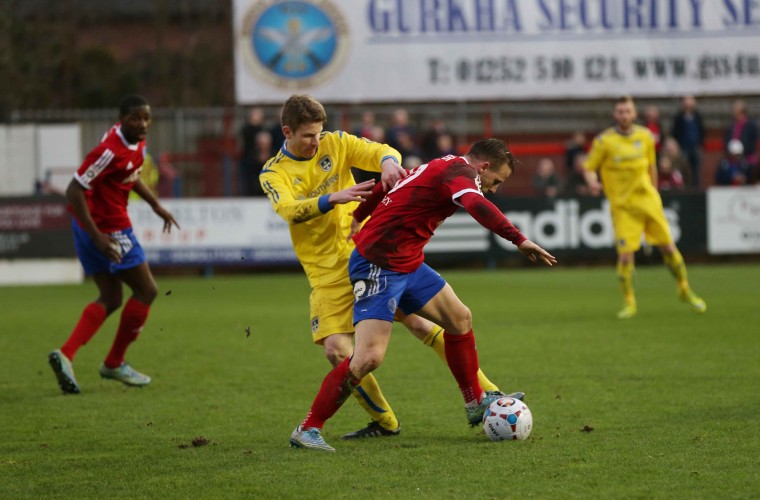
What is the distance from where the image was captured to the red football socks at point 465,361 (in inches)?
267

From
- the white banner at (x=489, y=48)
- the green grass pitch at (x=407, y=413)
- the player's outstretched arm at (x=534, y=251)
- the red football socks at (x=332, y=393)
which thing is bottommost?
the green grass pitch at (x=407, y=413)

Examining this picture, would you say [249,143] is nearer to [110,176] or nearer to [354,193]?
[110,176]

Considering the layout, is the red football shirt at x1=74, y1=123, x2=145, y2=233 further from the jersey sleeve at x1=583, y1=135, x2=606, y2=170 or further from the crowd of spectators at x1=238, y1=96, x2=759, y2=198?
the crowd of spectators at x1=238, y1=96, x2=759, y2=198

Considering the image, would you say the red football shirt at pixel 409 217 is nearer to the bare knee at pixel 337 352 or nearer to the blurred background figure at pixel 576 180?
the bare knee at pixel 337 352

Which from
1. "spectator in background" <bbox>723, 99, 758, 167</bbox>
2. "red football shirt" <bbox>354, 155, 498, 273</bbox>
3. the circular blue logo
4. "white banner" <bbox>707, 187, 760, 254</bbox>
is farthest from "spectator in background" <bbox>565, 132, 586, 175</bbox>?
"red football shirt" <bbox>354, 155, 498, 273</bbox>

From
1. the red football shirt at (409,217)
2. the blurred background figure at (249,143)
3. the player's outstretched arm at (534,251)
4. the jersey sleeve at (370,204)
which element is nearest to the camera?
the player's outstretched arm at (534,251)

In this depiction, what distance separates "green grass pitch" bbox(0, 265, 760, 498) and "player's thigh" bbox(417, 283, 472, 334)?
608 millimetres

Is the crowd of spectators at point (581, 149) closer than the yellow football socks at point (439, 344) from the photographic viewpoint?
No

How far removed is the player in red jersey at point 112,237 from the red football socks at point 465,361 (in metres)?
3.10

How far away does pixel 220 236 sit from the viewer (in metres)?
20.4

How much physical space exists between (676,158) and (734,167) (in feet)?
3.75

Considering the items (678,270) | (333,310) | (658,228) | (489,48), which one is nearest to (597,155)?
(658,228)

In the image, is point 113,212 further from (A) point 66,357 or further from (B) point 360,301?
(B) point 360,301

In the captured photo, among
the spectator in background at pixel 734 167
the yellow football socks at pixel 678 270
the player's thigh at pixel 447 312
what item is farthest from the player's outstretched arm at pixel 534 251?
the spectator in background at pixel 734 167
